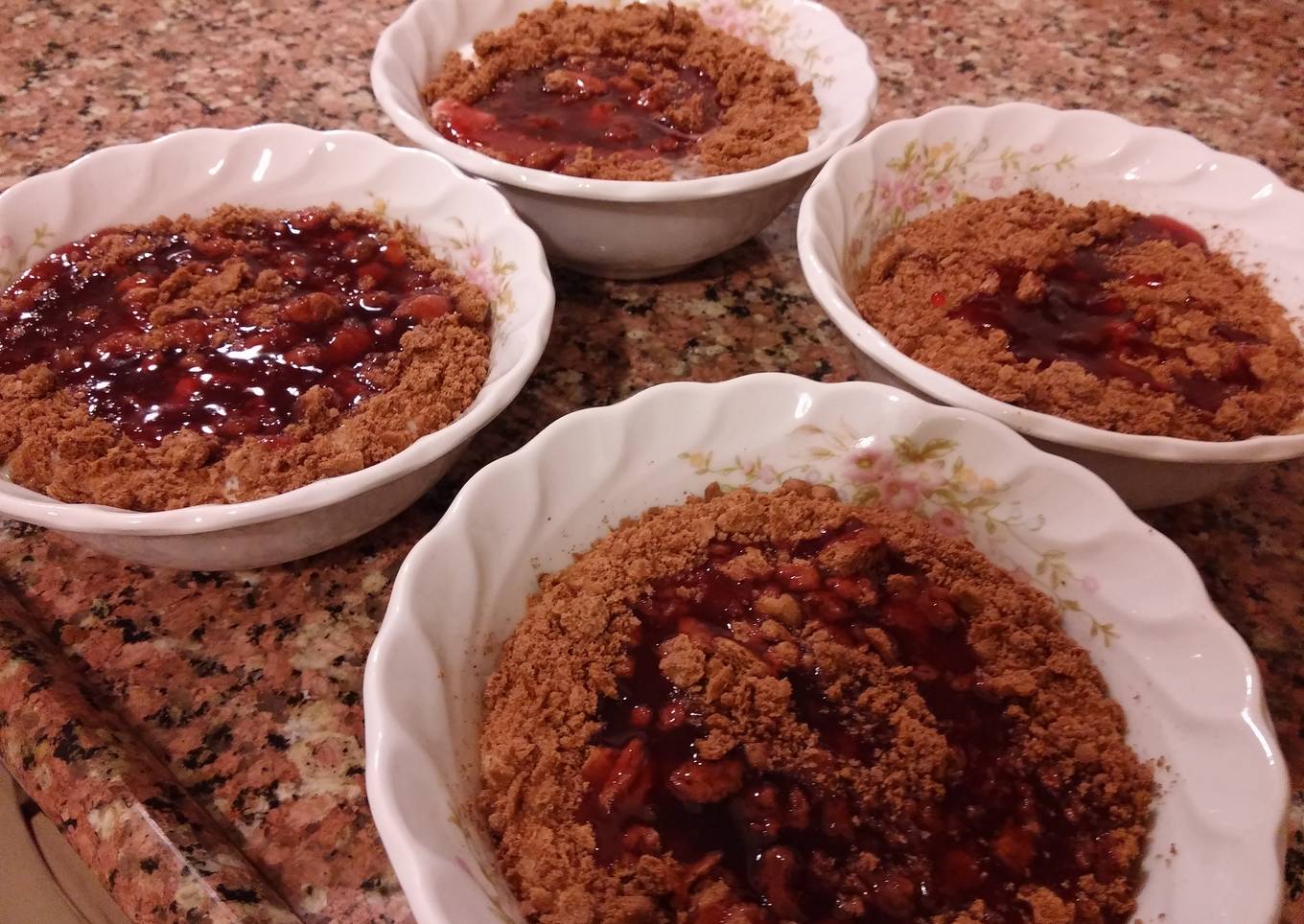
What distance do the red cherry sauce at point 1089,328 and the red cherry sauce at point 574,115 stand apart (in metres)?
0.72

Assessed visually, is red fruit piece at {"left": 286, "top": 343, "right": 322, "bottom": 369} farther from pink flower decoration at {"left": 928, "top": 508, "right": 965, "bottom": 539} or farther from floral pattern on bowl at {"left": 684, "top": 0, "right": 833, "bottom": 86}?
floral pattern on bowl at {"left": 684, "top": 0, "right": 833, "bottom": 86}

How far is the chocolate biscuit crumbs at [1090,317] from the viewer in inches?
49.9

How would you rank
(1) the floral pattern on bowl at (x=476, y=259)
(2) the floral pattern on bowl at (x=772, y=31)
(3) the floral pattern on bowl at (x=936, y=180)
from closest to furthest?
(1) the floral pattern on bowl at (x=476, y=259), (3) the floral pattern on bowl at (x=936, y=180), (2) the floral pattern on bowl at (x=772, y=31)

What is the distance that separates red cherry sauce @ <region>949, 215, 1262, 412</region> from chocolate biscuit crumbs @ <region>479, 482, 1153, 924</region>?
42 centimetres

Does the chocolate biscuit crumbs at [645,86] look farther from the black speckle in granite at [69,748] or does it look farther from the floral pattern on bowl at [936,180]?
the black speckle in granite at [69,748]

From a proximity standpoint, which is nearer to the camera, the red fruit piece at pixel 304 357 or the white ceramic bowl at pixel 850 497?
the white ceramic bowl at pixel 850 497

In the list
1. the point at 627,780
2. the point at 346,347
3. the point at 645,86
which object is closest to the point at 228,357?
the point at 346,347

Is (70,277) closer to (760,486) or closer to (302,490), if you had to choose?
(302,490)

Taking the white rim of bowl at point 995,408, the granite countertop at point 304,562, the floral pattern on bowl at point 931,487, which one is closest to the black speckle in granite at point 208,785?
the granite countertop at point 304,562

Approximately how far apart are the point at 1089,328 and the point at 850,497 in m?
0.53

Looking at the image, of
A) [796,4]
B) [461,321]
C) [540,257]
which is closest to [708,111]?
[796,4]

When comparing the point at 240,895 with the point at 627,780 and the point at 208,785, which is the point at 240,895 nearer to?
the point at 208,785

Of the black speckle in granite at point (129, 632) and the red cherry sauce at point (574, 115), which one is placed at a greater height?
the red cherry sauce at point (574, 115)

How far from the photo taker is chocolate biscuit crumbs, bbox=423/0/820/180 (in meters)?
1.68
